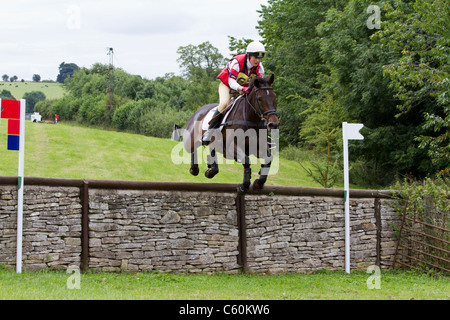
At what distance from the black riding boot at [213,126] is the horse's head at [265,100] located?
0.97 metres

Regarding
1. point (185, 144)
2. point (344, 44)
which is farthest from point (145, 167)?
point (185, 144)

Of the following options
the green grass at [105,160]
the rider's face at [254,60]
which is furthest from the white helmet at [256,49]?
the green grass at [105,160]

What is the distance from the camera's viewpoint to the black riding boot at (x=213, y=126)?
9414 mm

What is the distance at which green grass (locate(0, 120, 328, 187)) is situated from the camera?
2039cm

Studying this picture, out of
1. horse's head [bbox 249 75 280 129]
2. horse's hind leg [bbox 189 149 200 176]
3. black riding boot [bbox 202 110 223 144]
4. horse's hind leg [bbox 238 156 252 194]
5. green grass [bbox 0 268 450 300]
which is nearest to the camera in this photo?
green grass [bbox 0 268 450 300]

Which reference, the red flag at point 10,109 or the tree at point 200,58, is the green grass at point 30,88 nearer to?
the tree at point 200,58

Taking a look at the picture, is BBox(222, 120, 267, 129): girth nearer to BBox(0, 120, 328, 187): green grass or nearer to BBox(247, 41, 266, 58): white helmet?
BBox(247, 41, 266, 58): white helmet

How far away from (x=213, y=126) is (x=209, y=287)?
2.87 meters

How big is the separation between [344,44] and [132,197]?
17.0m

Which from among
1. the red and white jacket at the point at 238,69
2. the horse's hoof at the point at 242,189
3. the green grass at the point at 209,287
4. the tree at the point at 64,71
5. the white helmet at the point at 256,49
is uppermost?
the tree at the point at 64,71

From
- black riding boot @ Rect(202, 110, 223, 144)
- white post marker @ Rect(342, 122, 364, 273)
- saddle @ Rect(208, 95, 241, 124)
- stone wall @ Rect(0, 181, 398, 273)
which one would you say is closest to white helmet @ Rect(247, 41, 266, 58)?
saddle @ Rect(208, 95, 241, 124)

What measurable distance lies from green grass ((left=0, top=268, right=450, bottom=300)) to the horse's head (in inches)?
105

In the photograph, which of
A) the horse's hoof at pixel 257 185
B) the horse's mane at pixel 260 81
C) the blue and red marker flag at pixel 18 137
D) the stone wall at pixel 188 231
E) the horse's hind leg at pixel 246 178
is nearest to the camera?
the blue and red marker flag at pixel 18 137

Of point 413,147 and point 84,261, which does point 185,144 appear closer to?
point 84,261
